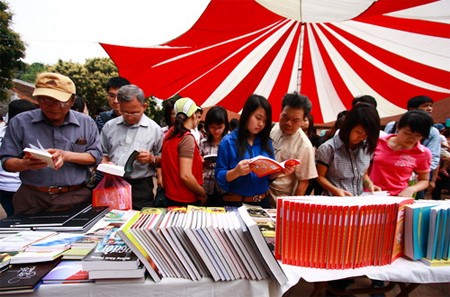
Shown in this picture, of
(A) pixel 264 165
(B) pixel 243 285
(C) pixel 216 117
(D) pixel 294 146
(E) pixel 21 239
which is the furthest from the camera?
(C) pixel 216 117

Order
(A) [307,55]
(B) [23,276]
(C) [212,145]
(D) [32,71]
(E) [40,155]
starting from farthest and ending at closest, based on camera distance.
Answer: (D) [32,71] < (A) [307,55] < (C) [212,145] < (E) [40,155] < (B) [23,276]

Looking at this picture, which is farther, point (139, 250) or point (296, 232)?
point (296, 232)

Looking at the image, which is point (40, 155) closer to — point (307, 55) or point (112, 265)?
point (112, 265)

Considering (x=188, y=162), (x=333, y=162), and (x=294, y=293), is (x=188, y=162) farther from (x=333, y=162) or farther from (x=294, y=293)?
(x=294, y=293)

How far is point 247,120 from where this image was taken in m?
1.83

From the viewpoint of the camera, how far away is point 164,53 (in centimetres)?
373

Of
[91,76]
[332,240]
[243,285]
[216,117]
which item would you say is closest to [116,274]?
[243,285]

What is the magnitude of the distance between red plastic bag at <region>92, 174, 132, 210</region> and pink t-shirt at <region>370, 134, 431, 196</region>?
2012 mm

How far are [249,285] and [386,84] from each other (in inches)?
169

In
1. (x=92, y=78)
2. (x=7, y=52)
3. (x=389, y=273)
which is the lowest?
(x=389, y=273)

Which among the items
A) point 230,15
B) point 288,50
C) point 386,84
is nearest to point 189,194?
point 230,15

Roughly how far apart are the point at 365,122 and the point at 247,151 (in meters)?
0.83

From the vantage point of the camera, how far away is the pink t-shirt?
6.88 ft

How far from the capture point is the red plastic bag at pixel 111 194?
173 centimetres
